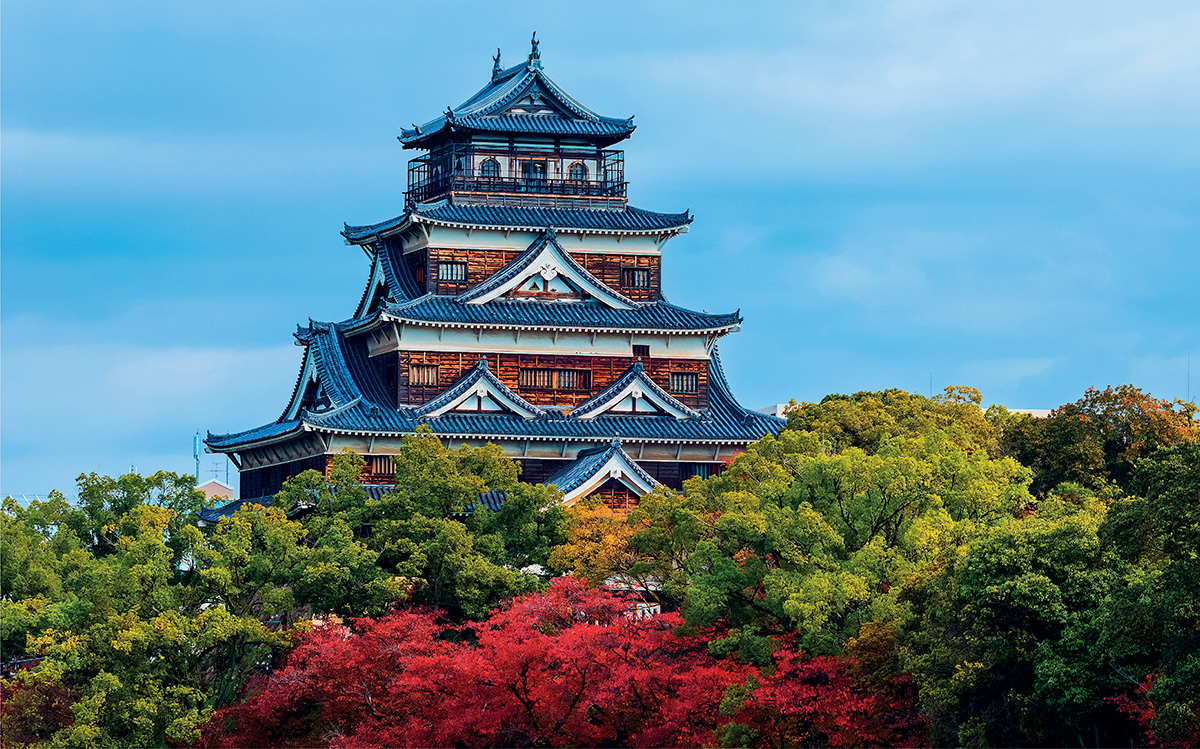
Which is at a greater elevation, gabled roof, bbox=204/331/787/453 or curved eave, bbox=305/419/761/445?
gabled roof, bbox=204/331/787/453

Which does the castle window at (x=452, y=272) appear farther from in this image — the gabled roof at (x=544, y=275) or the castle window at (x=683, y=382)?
the castle window at (x=683, y=382)

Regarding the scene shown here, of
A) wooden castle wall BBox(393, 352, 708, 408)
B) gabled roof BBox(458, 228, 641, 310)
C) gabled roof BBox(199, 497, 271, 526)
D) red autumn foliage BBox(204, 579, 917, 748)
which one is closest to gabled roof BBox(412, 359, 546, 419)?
wooden castle wall BBox(393, 352, 708, 408)

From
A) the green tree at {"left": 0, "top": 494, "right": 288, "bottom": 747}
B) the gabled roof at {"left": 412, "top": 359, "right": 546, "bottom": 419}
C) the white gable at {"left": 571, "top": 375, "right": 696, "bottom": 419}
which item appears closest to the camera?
the green tree at {"left": 0, "top": 494, "right": 288, "bottom": 747}

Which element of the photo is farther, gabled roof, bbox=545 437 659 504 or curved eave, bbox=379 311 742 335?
curved eave, bbox=379 311 742 335

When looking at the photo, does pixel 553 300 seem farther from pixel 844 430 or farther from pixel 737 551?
pixel 737 551

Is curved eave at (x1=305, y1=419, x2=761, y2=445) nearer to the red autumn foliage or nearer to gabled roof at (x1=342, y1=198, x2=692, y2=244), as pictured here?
gabled roof at (x1=342, y1=198, x2=692, y2=244)

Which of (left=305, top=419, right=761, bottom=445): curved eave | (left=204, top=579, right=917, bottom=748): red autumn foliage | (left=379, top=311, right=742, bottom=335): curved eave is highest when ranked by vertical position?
(left=379, top=311, right=742, bottom=335): curved eave

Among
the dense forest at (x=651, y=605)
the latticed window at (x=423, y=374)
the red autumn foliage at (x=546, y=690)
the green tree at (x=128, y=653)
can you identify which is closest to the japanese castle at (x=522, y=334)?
the latticed window at (x=423, y=374)

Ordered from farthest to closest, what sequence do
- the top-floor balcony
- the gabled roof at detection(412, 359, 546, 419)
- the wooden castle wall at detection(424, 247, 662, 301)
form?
the top-floor balcony
the wooden castle wall at detection(424, 247, 662, 301)
the gabled roof at detection(412, 359, 546, 419)

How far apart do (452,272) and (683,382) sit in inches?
302

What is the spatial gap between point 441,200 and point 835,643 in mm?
26225

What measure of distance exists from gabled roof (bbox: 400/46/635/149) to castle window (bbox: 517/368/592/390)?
7504 mm

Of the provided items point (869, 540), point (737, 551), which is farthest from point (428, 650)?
point (869, 540)

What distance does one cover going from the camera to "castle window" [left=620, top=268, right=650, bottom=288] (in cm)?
5475
